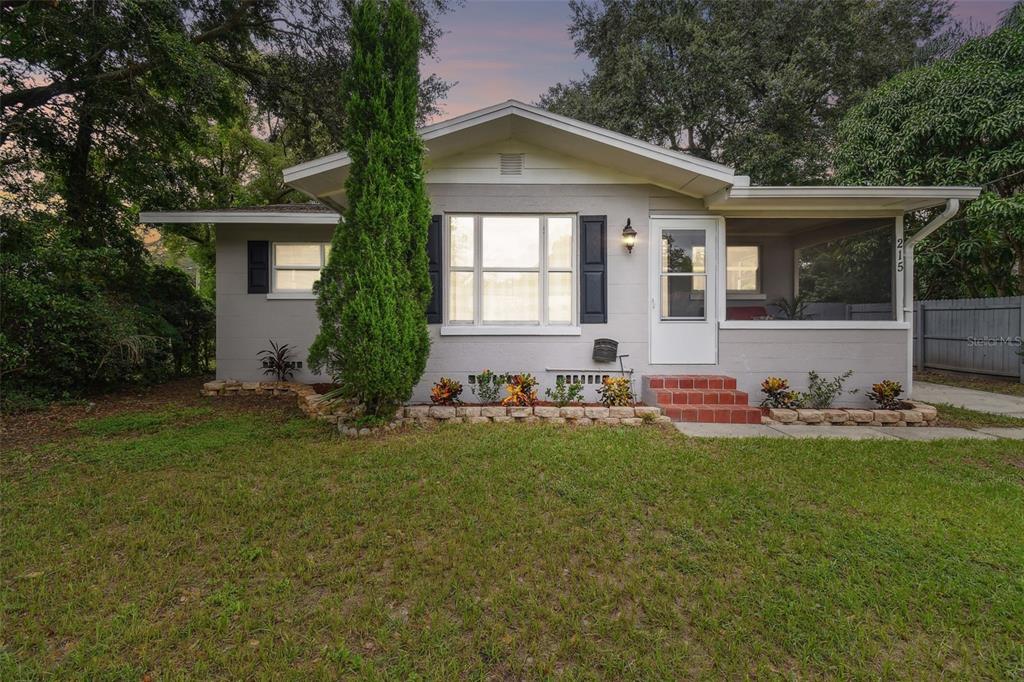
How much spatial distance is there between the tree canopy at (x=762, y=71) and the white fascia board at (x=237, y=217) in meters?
9.78

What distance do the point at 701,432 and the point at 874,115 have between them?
32.5 ft

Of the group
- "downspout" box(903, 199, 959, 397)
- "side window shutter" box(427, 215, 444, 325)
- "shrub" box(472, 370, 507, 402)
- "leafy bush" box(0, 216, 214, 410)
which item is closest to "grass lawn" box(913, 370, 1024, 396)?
"downspout" box(903, 199, 959, 397)

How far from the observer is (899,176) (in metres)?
9.45

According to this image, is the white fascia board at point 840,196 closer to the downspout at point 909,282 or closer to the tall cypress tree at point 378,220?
the downspout at point 909,282

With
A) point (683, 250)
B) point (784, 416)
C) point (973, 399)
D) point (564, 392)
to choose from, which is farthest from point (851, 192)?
point (564, 392)

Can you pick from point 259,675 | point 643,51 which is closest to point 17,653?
point 259,675

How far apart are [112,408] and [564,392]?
6182 mm

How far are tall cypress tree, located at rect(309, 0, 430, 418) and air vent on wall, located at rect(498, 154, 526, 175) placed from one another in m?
1.33

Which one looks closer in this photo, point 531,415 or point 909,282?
point 531,415

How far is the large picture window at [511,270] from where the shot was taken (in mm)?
6059

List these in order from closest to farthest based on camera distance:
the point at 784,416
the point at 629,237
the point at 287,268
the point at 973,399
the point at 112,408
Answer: the point at 784,416
the point at 629,237
the point at 112,408
the point at 973,399
the point at 287,268

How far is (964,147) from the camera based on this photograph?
9125 mm

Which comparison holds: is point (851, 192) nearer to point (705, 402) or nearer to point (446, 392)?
point (705, 402)

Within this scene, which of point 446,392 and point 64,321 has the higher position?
point 64,321
